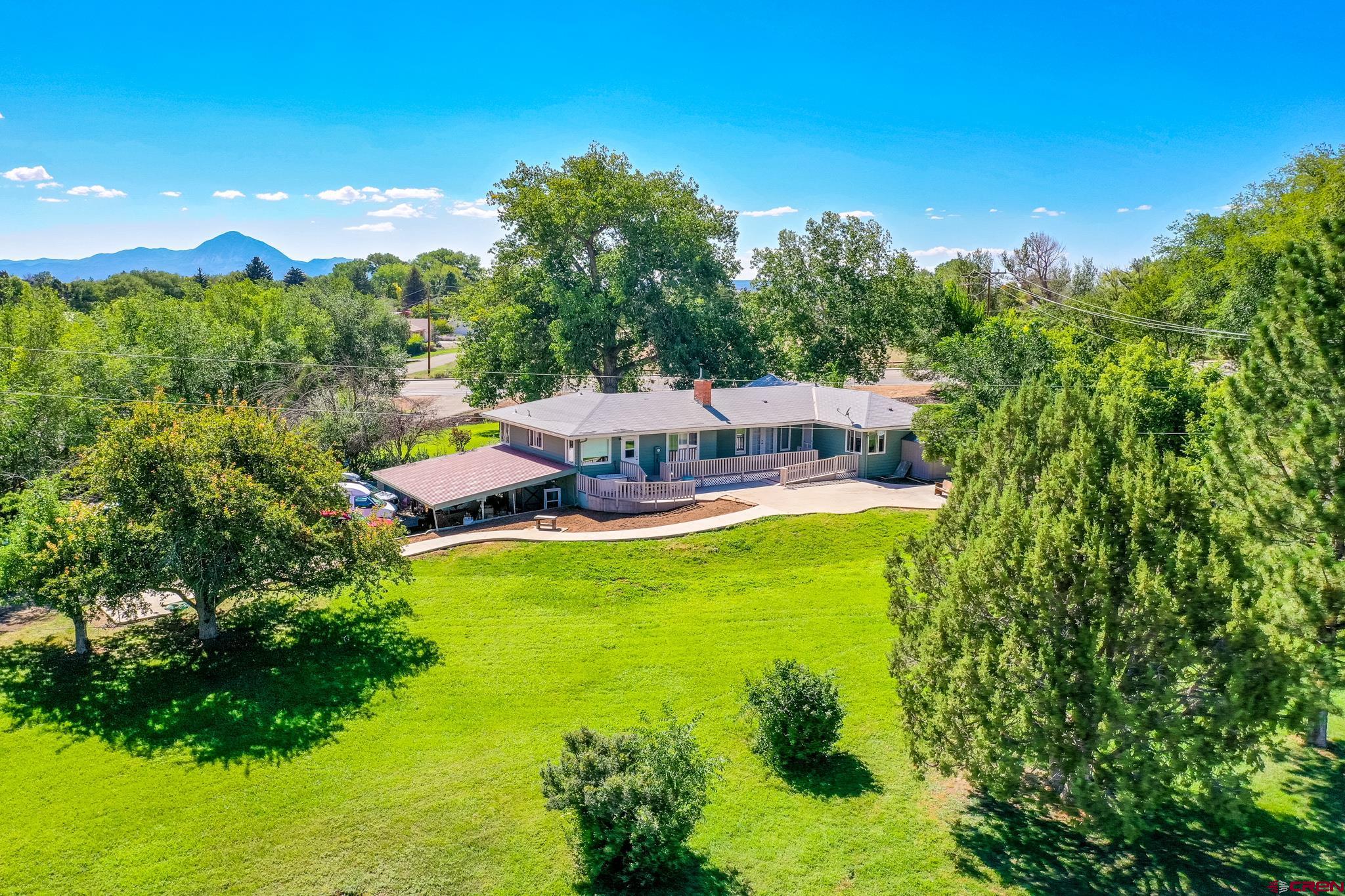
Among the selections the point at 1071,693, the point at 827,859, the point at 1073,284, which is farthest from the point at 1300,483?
the point at 1073,284

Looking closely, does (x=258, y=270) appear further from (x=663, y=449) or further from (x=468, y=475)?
(x=663, y=449)

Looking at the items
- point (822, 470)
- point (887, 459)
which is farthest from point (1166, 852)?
point (887, 459)

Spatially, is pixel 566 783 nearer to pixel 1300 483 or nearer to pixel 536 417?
pixel 1300 483

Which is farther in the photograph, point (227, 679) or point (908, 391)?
point (908, 391)

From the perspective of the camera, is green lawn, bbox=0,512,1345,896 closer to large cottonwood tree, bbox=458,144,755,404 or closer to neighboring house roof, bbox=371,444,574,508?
neighboring house roof, bbox=371,444,574,508

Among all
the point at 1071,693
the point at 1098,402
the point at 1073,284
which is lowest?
the point at 1071,693

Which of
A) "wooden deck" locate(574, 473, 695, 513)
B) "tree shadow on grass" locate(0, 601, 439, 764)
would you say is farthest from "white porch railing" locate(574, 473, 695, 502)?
"tree shadow on grass" locate(0, 601, 439, 764)

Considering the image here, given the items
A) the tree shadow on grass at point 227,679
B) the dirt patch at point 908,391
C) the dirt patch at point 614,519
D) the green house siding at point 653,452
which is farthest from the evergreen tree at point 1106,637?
the dirt patch at point 908,391
